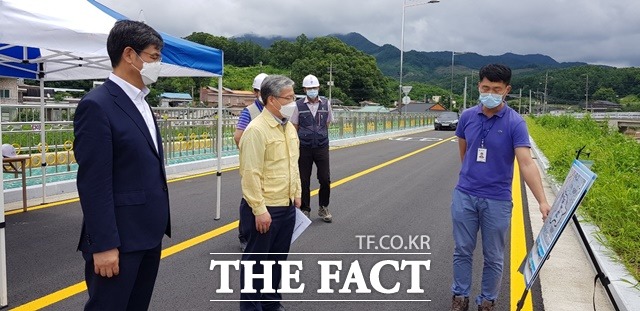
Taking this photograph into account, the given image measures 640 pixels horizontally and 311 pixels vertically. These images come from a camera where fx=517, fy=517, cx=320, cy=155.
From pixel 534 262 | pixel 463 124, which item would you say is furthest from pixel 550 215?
pixel 463 124

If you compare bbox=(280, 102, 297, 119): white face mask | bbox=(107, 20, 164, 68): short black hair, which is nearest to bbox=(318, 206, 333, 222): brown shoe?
bbox=(280, 102, 297, 119): white face mask

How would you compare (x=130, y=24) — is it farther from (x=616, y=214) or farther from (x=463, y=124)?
(x=616, y=214)

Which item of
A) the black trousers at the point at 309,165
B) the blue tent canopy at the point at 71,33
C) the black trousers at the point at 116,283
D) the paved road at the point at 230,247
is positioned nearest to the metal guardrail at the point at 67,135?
the blue tent canopy at the point at 71,33

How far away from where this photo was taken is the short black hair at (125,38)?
2.45 meters

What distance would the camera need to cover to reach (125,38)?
2.46 m

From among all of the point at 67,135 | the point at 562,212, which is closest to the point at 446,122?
the point at 67,135

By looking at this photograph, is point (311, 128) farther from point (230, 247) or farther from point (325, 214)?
point (230, 247)

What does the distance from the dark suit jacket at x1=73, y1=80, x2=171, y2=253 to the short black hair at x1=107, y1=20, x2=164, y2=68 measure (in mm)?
152

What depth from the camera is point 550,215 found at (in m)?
3.21

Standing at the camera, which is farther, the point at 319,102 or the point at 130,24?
the point at 319,102

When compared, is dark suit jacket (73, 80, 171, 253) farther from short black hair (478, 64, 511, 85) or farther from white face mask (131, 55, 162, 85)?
short black hair (478, 64, 511, 85)

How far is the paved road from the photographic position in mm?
4195

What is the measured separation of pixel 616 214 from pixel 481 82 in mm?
3451

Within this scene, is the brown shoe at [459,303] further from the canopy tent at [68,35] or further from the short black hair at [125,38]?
the canopy tent at [68,35]
